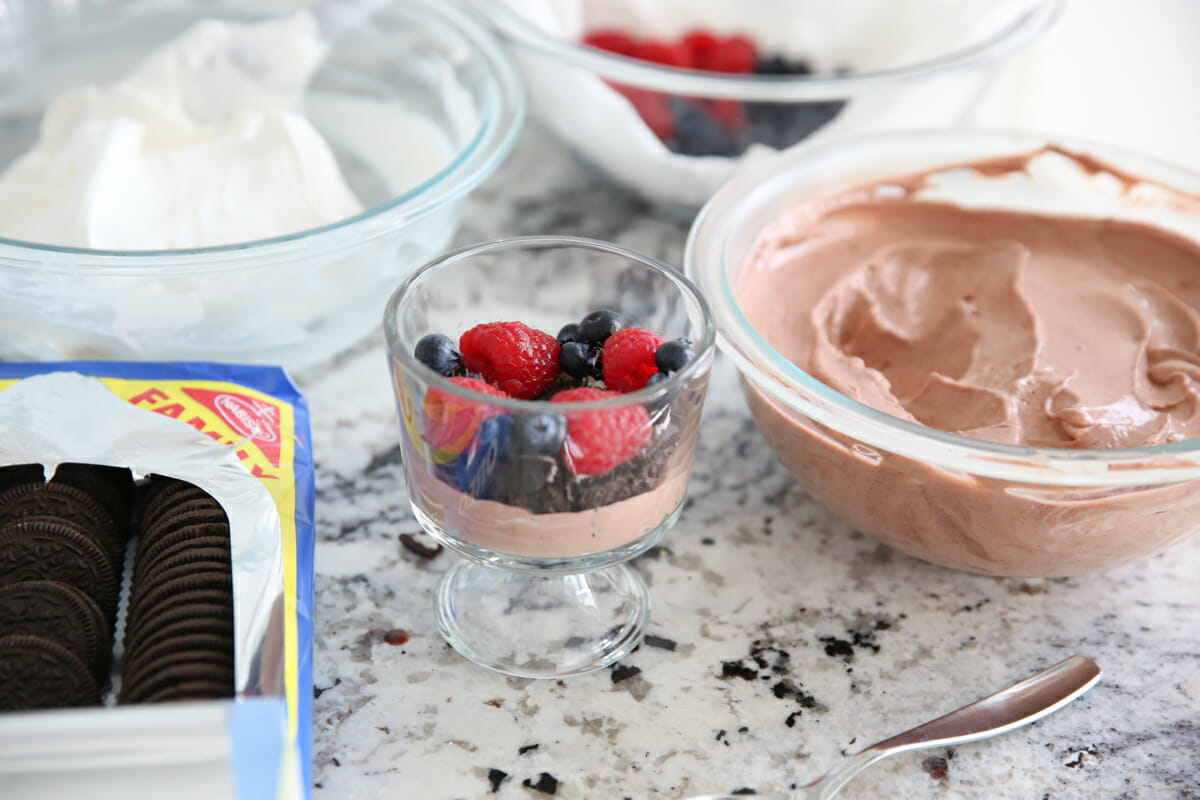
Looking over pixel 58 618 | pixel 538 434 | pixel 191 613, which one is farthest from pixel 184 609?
pixel 538 434

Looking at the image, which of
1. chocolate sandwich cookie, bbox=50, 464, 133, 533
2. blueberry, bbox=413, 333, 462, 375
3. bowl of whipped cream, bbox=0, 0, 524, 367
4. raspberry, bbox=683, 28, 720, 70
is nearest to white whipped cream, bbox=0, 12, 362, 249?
bowl of whipped cream, bbox=0, 0, 524, 367

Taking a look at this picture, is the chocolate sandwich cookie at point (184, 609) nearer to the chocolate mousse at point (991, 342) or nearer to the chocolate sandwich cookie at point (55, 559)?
the chocolate sandwich cookie at point (55, 559)

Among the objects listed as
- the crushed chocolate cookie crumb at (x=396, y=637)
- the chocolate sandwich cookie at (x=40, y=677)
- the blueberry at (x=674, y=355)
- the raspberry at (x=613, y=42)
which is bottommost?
the crushed chocolate cookie crumb at (x=396, y=637)

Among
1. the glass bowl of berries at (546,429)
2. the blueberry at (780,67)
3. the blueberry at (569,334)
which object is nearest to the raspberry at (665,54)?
the blueberry at (780,67)

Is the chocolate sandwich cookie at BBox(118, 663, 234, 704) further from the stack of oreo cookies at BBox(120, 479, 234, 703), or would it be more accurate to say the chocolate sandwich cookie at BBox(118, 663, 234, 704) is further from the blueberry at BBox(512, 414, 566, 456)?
the blueberry at BBox(512, 414, 566, 456)

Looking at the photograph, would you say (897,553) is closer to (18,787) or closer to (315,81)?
(18,787)

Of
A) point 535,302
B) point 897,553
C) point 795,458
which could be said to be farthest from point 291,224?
point 897,553
